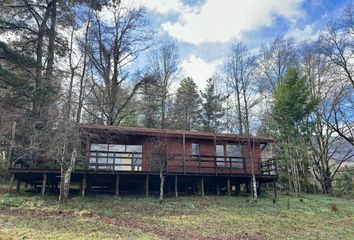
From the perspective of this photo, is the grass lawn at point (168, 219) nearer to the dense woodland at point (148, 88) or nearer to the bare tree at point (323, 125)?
the dense woodland at point (148, 88)

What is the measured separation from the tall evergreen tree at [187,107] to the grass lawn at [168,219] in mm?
16344

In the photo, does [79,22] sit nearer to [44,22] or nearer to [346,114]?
[44,22]

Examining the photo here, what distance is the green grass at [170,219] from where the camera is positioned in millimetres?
9359

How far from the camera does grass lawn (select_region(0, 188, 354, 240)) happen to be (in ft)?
30.7

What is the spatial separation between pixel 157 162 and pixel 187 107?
16509mm

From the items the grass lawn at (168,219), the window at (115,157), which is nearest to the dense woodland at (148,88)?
the window at (115,157)

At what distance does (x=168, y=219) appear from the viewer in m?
11.8

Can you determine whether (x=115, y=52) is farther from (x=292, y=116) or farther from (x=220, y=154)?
(x=292, y=116)

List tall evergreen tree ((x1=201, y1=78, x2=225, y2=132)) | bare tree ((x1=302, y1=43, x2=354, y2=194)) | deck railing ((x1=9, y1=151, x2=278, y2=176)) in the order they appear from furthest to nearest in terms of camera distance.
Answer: tall evergreen tree ((x1=201, y1=78, x2=225, y2=132))
bare tree ((x1=302, y1=43, x2=354, y2=194))
deck railing ((x1=9, y1=151, x2=278, y2=176))

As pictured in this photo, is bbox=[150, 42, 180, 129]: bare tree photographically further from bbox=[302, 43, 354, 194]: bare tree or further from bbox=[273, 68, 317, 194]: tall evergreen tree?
bbox=[302, 43, 354, 194]: bare tree

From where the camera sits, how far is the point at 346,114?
83.6ft

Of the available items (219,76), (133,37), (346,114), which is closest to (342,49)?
(346,114)

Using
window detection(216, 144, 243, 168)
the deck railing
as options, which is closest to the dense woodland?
window detection(216, 144, 243, 168)

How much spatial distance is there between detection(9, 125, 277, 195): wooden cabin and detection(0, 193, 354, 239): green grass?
4.80 feet
